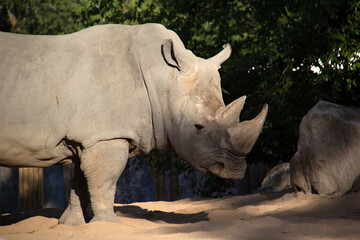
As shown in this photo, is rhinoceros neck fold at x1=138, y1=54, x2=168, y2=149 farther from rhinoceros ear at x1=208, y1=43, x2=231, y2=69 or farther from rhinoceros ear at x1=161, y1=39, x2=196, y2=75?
rhinoceros ear at x1=208, y1=43, x2=231, y2=69

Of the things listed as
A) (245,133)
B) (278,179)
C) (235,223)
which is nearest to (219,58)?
(245,133)

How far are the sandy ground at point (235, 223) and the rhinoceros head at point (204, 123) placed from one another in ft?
1.86

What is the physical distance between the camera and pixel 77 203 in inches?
209

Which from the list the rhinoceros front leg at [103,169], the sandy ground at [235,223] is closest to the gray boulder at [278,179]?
the sandy ground at [235,223]

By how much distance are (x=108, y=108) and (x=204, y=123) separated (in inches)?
35.9

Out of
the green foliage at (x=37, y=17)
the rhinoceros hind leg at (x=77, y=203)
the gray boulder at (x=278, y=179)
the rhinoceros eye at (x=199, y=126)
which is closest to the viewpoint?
the rhinoceros eye at (x=199, y=126)

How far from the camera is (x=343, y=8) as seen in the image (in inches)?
312

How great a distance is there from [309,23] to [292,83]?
Answer: 38.1 inches

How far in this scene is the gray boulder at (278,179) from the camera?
25.3ft

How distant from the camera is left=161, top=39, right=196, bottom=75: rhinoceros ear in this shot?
16.2ft

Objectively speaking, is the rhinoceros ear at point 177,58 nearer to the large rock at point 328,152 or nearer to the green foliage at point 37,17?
the large rock at point 328,152

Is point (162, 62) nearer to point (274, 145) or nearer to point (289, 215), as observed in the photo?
point (289, 215)

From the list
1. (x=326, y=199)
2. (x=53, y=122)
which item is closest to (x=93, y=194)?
(x=53, y=122)

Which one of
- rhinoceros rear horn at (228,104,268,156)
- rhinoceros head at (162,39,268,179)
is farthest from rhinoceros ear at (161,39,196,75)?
rhinoceros rear horn at (228,104,268,156)
